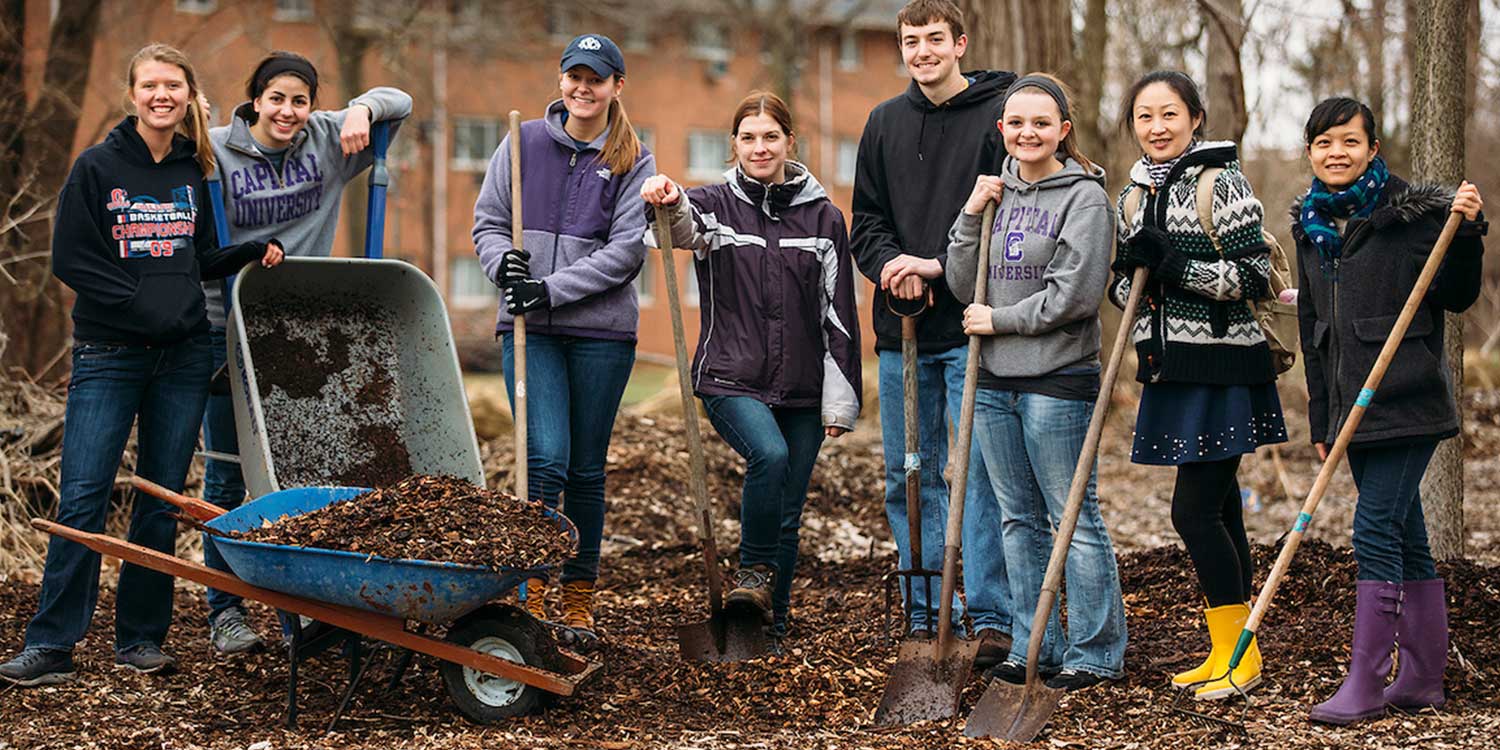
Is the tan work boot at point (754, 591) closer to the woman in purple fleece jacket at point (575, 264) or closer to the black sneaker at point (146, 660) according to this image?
the woman in purple fleece jacket at point (575, 264)

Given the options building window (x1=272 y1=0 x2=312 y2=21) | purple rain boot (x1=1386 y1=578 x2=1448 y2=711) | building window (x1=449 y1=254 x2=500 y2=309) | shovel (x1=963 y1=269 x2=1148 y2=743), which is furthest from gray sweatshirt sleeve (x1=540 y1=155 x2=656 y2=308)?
building window (x1=449 y1=254 x2=500 y2=309)

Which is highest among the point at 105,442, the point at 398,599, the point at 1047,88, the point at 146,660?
the point at 1047,88

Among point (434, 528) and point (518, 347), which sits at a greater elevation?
point (518, 347)

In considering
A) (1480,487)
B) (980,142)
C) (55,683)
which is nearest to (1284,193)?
(1480,487)

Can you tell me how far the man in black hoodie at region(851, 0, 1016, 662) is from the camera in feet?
15.6

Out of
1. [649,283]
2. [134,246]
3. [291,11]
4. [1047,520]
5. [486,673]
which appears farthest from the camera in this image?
[649,283]

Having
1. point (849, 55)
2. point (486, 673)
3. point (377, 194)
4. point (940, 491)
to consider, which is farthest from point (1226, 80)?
point (849, 55)

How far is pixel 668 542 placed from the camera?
25.4 feet

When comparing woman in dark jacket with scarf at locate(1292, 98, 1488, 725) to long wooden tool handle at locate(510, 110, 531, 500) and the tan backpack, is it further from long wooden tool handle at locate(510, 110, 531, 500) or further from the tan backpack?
long wooden tool handle at locate(510, 110, 531, 500)

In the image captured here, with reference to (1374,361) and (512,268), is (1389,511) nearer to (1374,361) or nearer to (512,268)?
(1374,361)

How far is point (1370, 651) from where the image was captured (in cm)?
423

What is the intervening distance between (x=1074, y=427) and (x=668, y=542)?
11.9 feet

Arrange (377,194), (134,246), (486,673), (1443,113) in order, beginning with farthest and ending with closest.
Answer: (1443,113) < (377,194) < (134,246) < (486,673)

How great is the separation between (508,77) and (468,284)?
20.9ft
